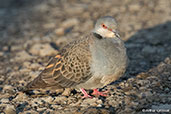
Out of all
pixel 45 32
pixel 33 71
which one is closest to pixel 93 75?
pixel 33 71

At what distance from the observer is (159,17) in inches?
352

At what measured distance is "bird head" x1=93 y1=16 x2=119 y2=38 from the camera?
5.05 metres

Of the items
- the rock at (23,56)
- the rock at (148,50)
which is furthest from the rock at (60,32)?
the rock at (148,50)

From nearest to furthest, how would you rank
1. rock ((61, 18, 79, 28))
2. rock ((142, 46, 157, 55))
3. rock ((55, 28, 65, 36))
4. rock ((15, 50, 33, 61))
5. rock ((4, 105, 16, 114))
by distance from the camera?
rock ((4, 105, 16, 114)), rock ((142, 46, 157, 55)), rock ((15, 50, 33, 61)), rock ((55, 28, 65, 36)), rock ((61, 18, 79, 28))

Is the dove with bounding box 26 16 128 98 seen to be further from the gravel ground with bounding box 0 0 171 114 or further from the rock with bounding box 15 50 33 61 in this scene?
the rock with bounding box 15 50 33 61

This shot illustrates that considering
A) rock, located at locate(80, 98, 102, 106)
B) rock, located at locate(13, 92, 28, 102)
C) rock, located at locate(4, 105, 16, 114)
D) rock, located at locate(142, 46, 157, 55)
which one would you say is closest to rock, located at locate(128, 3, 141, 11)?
rock, located at locate(142, 46, 157, 55)

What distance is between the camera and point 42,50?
7367 mm

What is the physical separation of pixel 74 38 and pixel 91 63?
3.26 metres

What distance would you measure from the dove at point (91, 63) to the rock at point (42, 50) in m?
2.07

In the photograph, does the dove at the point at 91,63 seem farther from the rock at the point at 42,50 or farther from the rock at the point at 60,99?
the rock at the point at 42,50

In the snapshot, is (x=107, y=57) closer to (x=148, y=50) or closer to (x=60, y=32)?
(x=148, y=50)

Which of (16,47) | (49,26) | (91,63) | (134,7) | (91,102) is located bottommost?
Answer: (91,102)

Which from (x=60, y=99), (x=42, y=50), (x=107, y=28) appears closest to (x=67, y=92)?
(x=60, y=99)

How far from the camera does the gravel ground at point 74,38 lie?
16.0ft
